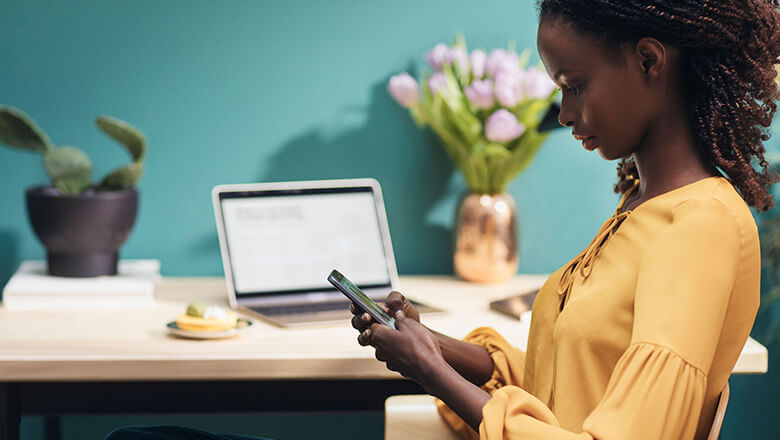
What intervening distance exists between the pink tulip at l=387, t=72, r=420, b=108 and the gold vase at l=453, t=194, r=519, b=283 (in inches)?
10.0

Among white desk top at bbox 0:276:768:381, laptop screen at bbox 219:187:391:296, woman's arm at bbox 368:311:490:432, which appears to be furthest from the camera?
laptop screen at bbox 219:187:391:296

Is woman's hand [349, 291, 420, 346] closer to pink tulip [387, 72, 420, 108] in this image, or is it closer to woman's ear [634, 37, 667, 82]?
woman's ear [634, 37, 667, 82]

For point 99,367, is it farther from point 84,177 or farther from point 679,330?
point 679,330

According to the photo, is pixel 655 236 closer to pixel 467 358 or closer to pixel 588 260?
pixel 588 260

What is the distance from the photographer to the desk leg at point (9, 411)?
134cm

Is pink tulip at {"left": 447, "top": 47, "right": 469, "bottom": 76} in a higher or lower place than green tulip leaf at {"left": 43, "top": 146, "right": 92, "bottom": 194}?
higher

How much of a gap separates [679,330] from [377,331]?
35 cm

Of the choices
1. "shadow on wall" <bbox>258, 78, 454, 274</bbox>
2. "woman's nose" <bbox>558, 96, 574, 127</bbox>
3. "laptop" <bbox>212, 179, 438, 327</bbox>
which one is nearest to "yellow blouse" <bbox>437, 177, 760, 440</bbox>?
"woman's nose" <bbox>558, 96, 574, 127</bbox>

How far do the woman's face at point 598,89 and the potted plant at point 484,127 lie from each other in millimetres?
801

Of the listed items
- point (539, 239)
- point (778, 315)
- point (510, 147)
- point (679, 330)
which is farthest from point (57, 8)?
point (778, 315)

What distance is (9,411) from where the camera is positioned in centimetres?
136

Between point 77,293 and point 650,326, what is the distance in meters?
1.18

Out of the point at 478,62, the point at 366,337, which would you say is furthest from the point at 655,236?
the point at 478,62

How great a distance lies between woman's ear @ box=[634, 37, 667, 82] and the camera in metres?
0.88
